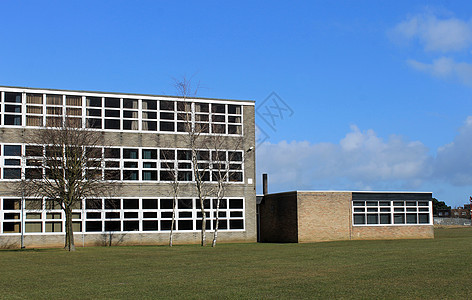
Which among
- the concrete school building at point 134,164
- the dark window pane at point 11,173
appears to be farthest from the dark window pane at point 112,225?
the dark window pane at point 11,173

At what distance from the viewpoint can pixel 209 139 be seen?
45562 millimetres

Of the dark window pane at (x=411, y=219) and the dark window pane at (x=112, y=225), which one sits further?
the dark window pane at (x=411, y=219)

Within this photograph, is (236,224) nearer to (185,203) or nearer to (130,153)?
(185,203)

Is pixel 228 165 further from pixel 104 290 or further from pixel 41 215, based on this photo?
pixel 104 290

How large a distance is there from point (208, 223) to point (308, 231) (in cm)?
864

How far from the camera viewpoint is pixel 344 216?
47.0m

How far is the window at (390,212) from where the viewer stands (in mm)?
48000

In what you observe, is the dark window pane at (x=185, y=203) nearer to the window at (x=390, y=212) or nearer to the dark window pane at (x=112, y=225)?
the dark window pane at (x=112, y=225)

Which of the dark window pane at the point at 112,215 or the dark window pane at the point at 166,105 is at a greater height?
the dark window pane at the point at 166,105

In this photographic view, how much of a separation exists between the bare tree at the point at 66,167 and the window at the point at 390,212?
74.7 feet

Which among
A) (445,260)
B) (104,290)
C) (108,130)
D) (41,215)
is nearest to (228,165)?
(108,130)

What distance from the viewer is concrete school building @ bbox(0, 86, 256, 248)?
138ft

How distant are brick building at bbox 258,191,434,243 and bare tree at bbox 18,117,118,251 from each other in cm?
1682

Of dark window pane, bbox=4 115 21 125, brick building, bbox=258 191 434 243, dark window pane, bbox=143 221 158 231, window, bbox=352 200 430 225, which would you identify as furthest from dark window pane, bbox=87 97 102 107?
window, bbox=352 200 430 225
